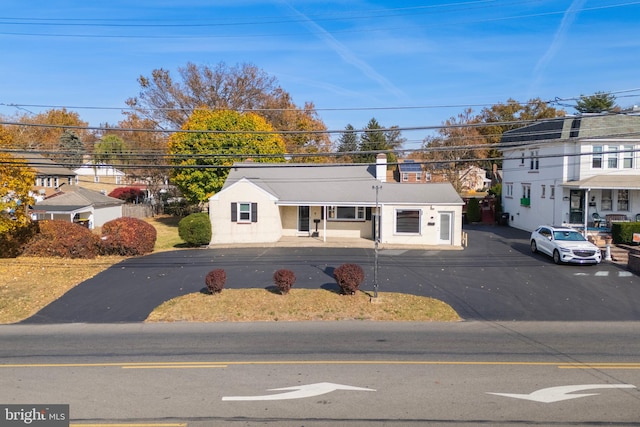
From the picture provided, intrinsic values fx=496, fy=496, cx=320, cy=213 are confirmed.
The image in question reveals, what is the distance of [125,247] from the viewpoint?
26625mm

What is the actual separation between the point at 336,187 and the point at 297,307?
56.0 ft

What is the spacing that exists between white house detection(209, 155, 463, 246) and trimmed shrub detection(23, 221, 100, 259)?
7.38 meters

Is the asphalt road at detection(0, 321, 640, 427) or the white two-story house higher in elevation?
the white two-story house

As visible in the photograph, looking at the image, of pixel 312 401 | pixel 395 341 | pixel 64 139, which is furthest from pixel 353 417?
pixel 64 139

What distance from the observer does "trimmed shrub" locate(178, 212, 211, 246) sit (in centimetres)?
2948

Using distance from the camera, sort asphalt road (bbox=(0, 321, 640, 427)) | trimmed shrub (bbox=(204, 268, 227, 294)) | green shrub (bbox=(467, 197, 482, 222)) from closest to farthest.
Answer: asphalt road (bbox=(0, 321, 640, 427)) → trimmed shrub (bbox=(204, 268, 227, 294)) → green shrub (bbox=(467, 197, 482, 222))

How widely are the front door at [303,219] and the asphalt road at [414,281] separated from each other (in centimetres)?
475

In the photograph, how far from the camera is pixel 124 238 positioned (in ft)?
86.7

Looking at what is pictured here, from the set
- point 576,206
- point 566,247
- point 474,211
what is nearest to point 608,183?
point 576,206

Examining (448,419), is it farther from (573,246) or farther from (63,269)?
(63,269)

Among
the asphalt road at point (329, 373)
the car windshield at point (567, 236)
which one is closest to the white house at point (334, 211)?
the car windshield at point (567, 236)

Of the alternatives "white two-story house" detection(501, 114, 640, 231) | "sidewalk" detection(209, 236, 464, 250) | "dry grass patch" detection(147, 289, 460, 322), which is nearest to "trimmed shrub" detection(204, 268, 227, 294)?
"dry grass patch" detection(147, 289, 460, 322)

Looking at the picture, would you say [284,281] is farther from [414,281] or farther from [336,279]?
[414,281]

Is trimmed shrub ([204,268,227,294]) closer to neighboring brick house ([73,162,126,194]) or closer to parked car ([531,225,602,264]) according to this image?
parked car ([531,225,602,264])
